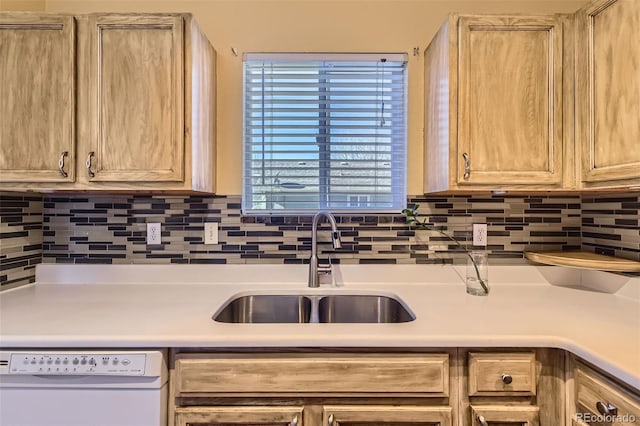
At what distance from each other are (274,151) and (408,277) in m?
0.91

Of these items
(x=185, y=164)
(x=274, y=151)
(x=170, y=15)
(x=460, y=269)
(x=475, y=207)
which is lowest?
(x=460, y=269)

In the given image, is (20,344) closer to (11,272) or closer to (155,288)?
(155,288)

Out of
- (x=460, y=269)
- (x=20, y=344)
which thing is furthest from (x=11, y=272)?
(x=460, y=269)

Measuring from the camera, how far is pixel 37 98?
1354mm

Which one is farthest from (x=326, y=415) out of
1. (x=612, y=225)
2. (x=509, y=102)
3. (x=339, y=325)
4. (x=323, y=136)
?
(x=612, y=225)

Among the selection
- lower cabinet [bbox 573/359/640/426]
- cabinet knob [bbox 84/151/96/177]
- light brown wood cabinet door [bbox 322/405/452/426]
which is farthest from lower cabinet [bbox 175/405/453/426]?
cabinet knob [bbox 84/151/96/177]

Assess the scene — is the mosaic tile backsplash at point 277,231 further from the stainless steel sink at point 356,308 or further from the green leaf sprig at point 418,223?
the stainless steel sink at point 356,308

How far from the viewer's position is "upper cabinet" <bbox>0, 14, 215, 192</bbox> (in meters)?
1.35

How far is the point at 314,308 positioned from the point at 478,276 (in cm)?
73

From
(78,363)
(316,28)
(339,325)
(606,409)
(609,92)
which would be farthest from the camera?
(316,28)

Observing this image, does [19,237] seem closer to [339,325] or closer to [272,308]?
[272,308]

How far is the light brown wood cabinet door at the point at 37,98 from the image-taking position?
135 cm

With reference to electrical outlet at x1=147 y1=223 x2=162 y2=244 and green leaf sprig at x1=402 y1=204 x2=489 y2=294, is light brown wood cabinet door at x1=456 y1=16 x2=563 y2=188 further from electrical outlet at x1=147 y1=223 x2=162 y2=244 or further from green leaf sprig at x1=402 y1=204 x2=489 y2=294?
electrical outlet at x1=147 y1=223 x2=162 y2=244

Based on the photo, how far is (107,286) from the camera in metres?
1.62
